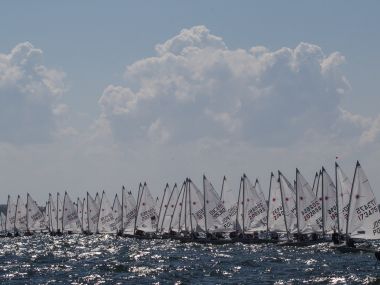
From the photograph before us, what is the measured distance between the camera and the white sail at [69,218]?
456 feet

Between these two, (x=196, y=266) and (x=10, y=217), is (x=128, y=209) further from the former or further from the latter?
(x=196, y=266)

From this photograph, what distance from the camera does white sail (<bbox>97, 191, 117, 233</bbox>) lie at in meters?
124

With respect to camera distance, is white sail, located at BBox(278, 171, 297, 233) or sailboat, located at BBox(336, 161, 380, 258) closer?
sailboat, located at BBox(336, 161, 380, 258)

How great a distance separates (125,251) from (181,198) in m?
23.7

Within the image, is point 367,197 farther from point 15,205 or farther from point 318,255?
point 15,205

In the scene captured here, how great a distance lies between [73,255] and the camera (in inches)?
3034

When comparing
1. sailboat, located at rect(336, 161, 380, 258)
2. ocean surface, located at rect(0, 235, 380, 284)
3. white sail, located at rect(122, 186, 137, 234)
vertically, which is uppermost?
white sail, located at rect(122, 186, 137, 234)

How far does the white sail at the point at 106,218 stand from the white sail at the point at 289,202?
44.3m

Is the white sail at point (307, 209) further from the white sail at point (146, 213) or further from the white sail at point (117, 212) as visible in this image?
the white sail at point (117, 212)

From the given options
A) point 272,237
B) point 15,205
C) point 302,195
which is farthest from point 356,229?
point 15,205

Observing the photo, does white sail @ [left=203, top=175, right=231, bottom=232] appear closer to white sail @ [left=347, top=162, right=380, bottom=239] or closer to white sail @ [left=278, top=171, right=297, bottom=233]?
white sail @ [left=278, top=171, right=297, bottom=233]

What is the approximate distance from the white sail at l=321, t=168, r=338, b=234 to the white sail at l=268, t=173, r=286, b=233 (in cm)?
736

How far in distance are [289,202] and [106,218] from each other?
46596 mm

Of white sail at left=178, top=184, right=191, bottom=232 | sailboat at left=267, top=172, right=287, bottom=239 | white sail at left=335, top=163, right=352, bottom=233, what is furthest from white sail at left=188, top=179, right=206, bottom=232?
white sail at left=335, top=163, right=352, bottom=233
